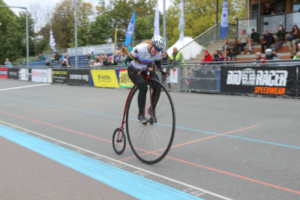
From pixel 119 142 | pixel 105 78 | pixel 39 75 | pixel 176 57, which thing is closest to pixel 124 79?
pixel 105 78

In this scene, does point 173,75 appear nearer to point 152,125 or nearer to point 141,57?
point 141,57

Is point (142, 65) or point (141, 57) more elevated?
point (141, 57)

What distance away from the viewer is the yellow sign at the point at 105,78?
2017 centimetres

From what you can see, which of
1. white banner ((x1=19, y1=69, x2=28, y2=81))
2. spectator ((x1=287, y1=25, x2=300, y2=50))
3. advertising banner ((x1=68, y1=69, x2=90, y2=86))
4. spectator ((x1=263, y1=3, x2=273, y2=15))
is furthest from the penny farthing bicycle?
white banner ((x1=19, y1=69, x2=28, y2=81))

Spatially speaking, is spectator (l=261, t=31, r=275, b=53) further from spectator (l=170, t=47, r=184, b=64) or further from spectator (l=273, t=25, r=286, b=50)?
spectator (l=170, t=47, r=184, b=64)

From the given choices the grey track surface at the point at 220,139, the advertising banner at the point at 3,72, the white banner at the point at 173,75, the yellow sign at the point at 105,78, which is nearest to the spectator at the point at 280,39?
the white banner at the point at 173,75

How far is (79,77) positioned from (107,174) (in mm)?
19237

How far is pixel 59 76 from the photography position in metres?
25.7

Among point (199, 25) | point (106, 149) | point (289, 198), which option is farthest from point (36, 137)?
point (199, 25)

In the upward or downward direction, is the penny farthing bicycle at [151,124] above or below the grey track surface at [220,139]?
above

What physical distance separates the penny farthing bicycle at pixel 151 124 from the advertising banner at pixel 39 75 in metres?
23.6

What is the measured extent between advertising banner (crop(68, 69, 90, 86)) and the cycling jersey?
1745 cm

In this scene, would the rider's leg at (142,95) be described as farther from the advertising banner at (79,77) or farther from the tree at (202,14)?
the tree at (202,14)

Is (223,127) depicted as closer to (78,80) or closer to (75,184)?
(75,184)
